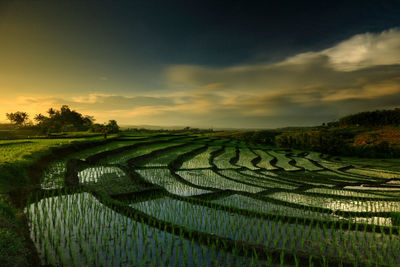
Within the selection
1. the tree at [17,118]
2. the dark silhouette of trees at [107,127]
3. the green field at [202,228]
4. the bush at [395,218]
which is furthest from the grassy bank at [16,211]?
the tree at [17,118]

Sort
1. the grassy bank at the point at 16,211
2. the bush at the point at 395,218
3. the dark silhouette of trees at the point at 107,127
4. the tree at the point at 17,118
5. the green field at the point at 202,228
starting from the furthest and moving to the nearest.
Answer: the tree at the point at 17,118
the dark silhouette of trees at the point at 107,127
the bush at the point at 395,218
the green field at the point at 202,228
the grassy bank at the point at 16,211

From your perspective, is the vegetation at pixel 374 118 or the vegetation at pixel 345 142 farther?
the vegetation at pixel 374 118

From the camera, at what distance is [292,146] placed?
44.1 meters

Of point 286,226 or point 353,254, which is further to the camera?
point 286,226

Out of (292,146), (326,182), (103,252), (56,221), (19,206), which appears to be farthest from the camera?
(292,146)

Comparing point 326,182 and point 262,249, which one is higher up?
point 262,249

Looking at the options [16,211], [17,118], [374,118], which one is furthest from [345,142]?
[17,118]

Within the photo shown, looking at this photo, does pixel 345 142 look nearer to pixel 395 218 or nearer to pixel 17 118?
pixel 395 218

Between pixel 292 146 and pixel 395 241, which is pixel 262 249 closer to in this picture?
pixel 395 241

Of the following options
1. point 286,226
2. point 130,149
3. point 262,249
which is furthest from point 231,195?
point 130,149

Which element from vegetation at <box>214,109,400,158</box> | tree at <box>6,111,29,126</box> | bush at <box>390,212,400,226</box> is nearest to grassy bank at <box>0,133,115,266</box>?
bush at <box>390,212,400,226</box>

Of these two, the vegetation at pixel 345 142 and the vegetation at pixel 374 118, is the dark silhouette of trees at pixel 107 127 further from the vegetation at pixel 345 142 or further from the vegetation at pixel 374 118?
the vegetation at pixel 374 118

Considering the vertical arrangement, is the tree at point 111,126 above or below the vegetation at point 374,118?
below

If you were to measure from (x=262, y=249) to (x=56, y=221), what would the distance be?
5386 millimetres
